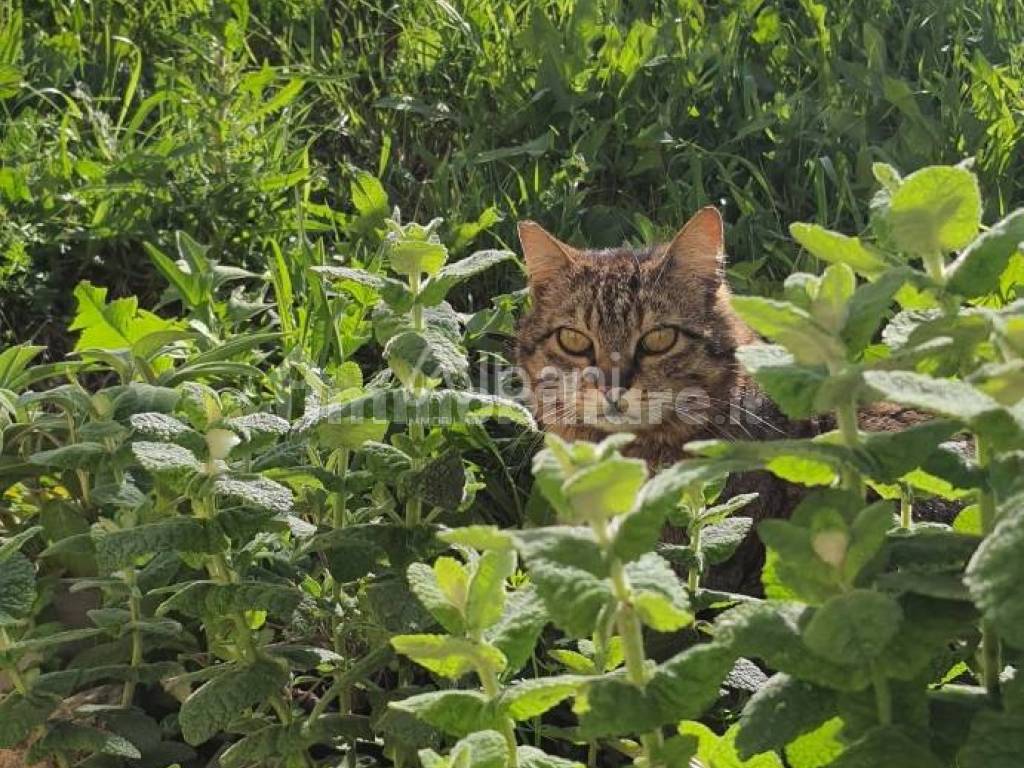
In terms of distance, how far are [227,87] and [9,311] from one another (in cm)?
79

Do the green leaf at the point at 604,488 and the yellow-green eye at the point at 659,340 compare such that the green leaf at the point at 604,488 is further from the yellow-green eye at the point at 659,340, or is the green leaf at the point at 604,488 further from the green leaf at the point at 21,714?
the yellow-green eye at the point at 659,340

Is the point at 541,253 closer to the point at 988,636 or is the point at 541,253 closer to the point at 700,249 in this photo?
the point at 700,249

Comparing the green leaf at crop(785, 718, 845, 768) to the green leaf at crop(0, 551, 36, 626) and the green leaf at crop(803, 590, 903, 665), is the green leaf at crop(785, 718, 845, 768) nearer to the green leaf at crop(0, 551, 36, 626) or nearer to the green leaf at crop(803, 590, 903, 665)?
the green leaf at crop(803, 590, 903, 665)

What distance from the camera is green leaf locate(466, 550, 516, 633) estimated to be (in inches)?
54.7

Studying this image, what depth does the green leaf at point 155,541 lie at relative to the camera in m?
1.86

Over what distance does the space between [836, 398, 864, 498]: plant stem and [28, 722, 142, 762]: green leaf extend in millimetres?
1163

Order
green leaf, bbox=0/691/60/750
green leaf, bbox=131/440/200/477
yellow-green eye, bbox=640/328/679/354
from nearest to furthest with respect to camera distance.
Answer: green leaf, bbox=131/440/200/477
green leaf, bbox=0/691/60/750
yellow-green eye, bbox=640/328/679/354

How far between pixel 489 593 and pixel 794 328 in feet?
1.16

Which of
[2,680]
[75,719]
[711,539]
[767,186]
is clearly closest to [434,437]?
[711,539]

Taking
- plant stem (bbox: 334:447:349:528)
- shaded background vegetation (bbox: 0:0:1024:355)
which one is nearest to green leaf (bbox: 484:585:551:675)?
plant stem (bbox: 334:447:349:528)

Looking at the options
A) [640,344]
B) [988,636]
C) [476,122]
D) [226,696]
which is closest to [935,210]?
[988,636]

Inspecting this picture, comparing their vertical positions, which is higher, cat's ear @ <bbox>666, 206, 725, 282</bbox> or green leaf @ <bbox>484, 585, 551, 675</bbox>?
green leaf @ <bbox>484, 585, 551, 675</bbox>

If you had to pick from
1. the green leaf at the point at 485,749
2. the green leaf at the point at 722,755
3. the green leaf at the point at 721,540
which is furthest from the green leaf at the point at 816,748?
the green leaf at the point at 721,540

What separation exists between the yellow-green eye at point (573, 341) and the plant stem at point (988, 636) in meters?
1.99
